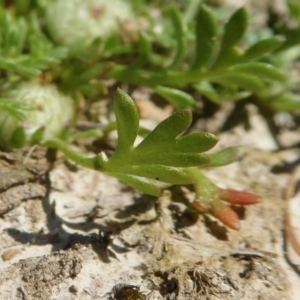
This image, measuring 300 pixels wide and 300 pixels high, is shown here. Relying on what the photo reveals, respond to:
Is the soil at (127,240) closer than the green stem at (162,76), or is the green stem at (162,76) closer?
the soil at (127,240)

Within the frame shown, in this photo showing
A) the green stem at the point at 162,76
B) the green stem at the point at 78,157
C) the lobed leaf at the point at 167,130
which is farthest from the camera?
the green stem at the point at 162,76

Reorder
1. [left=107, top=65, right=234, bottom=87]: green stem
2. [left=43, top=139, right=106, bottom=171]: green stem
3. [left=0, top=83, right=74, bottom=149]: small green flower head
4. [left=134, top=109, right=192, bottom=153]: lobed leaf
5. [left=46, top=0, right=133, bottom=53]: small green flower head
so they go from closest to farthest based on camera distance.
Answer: [left=134, top=109, right=192, bottom=153]: lobed leaf
[left=43, top=139, right=106, bottom=171]: green stem
[left=0, top=83, right=74, bottom=149]: small green flower head
[left=107, top=65, right=234, bottom=87]: green stem
[left=46, top=0, right=133, bottom=53]: small green flower head

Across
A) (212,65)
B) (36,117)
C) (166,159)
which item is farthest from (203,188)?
(36,117)

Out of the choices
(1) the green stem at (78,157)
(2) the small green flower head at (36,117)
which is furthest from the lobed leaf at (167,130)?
(2) the small green flower head at (36,117)

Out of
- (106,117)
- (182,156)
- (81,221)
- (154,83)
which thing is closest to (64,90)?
(106,117)

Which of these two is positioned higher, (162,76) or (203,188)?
(162,76)

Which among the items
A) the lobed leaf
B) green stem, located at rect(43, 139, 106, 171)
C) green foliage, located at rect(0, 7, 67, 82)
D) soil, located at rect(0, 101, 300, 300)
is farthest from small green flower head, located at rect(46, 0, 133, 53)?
the lobed leaf

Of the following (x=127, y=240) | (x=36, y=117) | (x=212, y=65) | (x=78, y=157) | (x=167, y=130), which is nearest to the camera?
(x=167, y=130)

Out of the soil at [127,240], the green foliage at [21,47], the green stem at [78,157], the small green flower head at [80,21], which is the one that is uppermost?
the small green flower head at [80,21]

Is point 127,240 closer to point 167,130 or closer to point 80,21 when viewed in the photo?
point 167,130

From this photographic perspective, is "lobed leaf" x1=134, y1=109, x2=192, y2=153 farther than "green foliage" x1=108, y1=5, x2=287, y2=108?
No

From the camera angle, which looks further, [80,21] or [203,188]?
[80,21]

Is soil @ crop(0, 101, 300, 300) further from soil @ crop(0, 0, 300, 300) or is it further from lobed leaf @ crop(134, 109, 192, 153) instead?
lobed leaf @ crop(134, 109, 192, 153)

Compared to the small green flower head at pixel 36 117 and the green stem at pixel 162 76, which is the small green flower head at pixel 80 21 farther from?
the small green flower head at pixel 36 117
